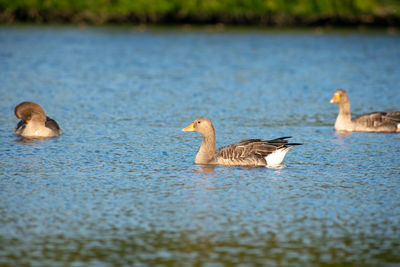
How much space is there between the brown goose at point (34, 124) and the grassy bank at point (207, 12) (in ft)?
115

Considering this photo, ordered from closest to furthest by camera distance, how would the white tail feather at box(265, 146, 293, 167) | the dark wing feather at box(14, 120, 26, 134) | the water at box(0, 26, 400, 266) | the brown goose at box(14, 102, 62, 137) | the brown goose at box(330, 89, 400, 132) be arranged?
the water at box(0, 26, 400, 266) → the white tail feather at box(265, 146, 293, 167) → the brown goose at box(14, 102, 62, 137) → the dark wing feather at box(14, 120, 26, 134) → the brown goose at box(330, 89, 400, 132)

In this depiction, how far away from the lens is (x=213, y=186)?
1212cm

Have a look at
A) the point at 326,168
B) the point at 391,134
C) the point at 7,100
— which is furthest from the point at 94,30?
the point at 326,168

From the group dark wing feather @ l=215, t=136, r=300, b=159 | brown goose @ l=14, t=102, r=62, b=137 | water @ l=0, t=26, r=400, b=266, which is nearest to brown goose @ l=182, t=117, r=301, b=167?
dark wing feather @ l=215, t=136, r=300, b=159

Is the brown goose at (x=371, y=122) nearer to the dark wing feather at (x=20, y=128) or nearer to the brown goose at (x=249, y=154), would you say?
the brown goose at (x=249, y=154)

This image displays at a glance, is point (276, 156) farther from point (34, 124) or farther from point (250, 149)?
point (34, 124)

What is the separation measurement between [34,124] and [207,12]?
37357 mm

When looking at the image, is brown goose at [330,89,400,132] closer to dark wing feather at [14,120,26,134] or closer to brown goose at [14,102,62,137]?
brown goose at [14,102,62,137]

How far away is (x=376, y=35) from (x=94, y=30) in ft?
63.6

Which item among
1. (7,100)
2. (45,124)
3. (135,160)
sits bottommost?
(135,160)

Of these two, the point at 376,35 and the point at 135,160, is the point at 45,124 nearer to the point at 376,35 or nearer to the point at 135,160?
the point at 135,160

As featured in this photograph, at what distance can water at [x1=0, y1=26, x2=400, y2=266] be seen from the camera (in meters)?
9.10

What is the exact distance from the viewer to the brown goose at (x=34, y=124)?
54.0 ft

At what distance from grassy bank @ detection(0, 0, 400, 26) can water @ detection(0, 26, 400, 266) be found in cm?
2106
